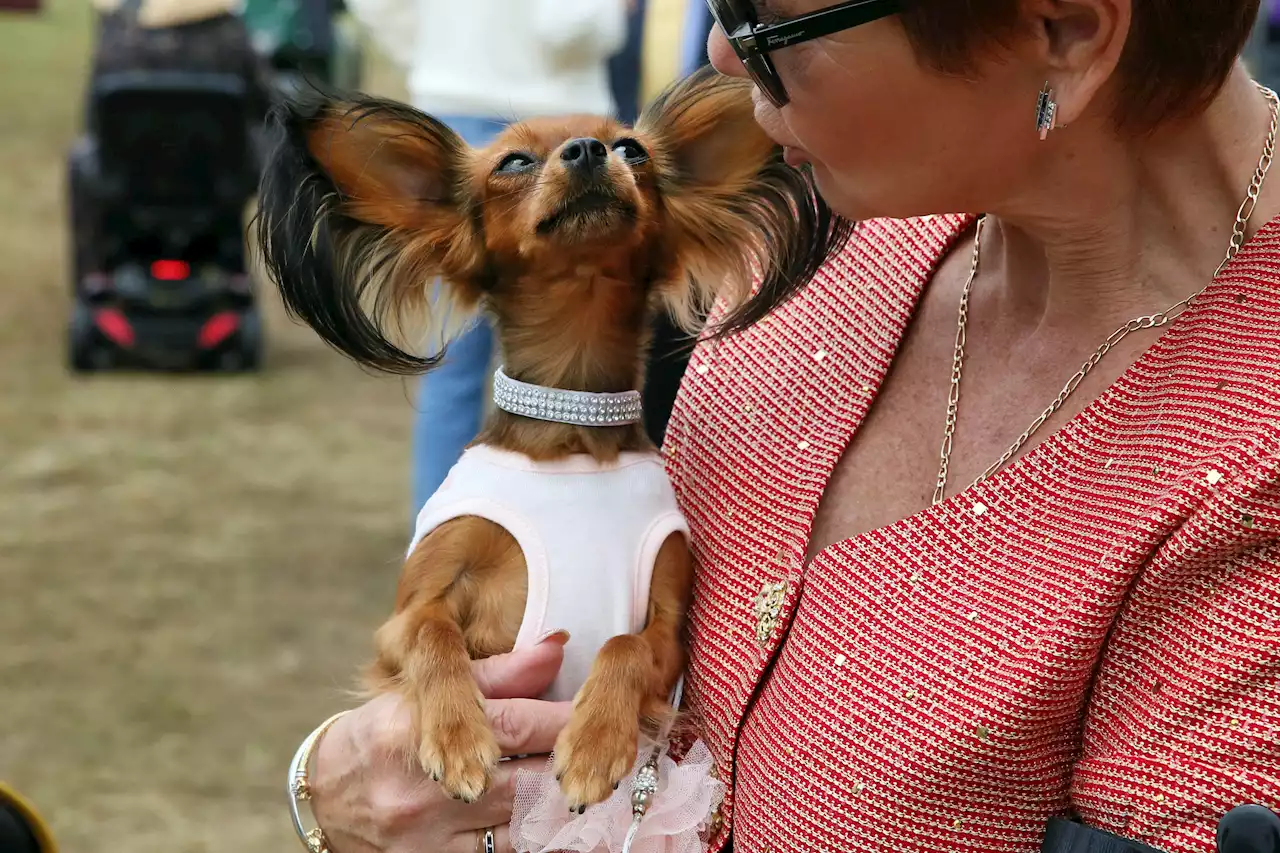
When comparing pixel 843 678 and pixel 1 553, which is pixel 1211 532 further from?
pixel 1 553

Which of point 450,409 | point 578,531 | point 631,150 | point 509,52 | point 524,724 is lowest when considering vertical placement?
point 450,409

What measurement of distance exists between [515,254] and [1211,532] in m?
0.90

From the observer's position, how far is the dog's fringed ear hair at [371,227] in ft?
5.49

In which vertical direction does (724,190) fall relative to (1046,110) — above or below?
below

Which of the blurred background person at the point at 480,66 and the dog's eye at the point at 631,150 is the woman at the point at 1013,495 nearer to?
the dog's eye at the point at 631,150

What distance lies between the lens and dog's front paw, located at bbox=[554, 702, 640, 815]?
149cm

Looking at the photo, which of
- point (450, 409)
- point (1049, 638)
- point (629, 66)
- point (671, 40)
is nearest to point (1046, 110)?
point (1049, 638)

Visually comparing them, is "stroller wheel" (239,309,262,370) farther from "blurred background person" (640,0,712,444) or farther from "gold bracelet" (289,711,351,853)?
"gold bracelet" (289,711,351,853)

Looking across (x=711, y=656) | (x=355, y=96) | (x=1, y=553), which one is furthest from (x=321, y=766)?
(x=1, y=553)

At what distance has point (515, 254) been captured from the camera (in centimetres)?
180

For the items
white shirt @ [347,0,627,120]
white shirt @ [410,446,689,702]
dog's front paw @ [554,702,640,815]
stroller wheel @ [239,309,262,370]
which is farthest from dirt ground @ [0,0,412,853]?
white shirt @ [347,0,627,120]

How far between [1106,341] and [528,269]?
2.32 ft

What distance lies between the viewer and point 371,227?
177 centimetres

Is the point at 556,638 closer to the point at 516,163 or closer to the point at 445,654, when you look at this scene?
the point at 445,654
